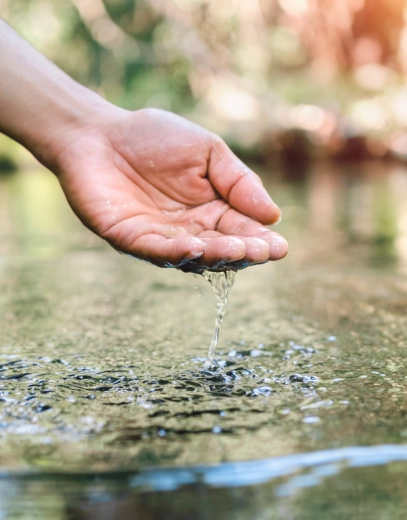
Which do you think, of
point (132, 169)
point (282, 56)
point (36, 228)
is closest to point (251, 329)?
point (132, 169)

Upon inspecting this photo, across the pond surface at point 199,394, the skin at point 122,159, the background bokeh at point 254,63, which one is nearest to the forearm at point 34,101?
the skin at point 122,159

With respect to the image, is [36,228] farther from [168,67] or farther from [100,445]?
[168,67]

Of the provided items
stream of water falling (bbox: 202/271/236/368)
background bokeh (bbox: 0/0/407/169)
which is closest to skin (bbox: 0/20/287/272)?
stream of water falling (bbox: 202/271/236/368)

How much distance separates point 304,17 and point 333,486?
21.7 meters

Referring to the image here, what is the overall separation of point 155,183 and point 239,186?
369 mm

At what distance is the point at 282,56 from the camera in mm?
21281

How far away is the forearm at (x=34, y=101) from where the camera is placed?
8.09 ft

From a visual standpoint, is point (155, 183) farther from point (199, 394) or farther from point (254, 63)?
point (254, 63)

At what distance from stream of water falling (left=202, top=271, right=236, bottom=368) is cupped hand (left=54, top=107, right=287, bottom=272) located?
5.5 inches

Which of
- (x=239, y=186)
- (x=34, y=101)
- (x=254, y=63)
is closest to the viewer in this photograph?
(x=239, y=186)

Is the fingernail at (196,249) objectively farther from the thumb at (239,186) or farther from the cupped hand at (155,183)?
the thumb at (239,186)

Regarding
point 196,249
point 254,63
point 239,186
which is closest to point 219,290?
point 239,186

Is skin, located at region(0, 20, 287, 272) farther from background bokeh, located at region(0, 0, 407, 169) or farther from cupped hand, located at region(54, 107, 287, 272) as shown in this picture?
background bokeh, located at region(0, 0, 407, 169)

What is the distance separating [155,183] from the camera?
256cm
